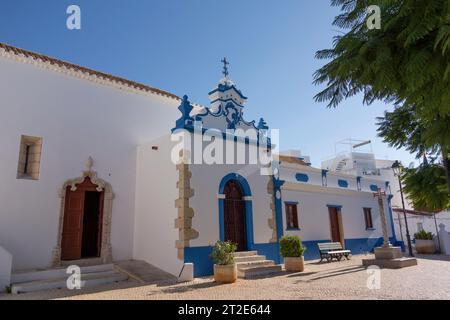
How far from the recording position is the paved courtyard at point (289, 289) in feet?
22.3

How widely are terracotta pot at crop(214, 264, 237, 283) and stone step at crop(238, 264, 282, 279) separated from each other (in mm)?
Answer: 990

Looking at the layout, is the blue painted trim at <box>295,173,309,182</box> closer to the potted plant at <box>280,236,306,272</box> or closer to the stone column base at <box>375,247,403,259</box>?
the stone column base at <box>375,247,403,259</box>

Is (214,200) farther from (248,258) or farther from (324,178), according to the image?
(324,178)

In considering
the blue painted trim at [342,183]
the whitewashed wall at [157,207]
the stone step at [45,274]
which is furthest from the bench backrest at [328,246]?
the stone step at [45,274]

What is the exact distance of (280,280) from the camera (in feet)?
29.1

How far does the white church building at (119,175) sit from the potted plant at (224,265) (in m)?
0.95

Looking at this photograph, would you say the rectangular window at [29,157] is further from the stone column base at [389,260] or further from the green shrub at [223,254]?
the stone column base at [389,260]

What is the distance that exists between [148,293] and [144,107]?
24.7ft

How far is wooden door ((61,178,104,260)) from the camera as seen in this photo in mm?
10039

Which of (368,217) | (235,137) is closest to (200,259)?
(235,137)

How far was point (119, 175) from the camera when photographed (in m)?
11.4

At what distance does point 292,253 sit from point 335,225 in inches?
241
